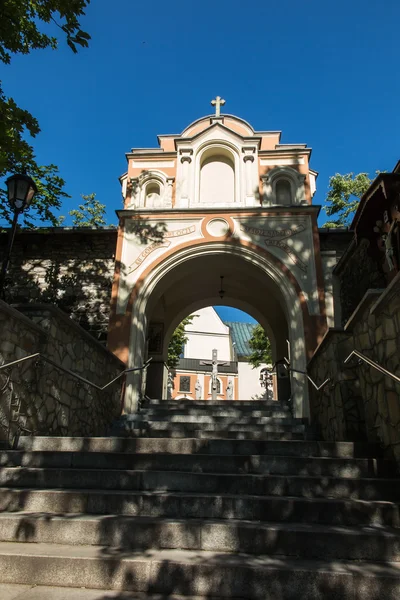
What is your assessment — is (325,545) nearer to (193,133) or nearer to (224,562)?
(224,562)

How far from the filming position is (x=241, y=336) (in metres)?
40.7

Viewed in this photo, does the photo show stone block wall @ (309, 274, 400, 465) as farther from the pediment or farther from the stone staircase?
the pediment

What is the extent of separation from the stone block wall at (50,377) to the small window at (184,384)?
25105 millimetres

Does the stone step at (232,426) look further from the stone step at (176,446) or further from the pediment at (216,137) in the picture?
Result: the pediment at (216,137)

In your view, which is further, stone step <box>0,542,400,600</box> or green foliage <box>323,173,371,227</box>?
green foliage <box>323,173,371,227</box>

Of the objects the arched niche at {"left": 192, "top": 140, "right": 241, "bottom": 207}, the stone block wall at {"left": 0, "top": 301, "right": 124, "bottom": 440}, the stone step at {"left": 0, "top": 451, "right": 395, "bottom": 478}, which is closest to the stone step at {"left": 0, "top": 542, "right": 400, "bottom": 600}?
the stone step at {"left": 0, "top": 451, "right": 395, "bottom": 478}

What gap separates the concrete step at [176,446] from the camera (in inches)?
174

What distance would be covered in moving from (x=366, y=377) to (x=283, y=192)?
21.3ft

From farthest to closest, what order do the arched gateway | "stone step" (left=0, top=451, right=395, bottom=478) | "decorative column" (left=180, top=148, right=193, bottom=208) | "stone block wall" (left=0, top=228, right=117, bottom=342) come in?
"decorative column" (left=180, top=148, right=193, bottom=208) < "stone block wall" (left=0, top=228, right=117, bottom=342) < the arched gateway < "stone step" (left=0, top=451, right=395, bottom=478)

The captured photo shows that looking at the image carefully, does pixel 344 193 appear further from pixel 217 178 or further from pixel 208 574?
pixel 208 574

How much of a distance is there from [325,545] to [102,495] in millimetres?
1635

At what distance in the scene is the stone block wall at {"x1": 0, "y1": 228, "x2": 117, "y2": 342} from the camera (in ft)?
31.7

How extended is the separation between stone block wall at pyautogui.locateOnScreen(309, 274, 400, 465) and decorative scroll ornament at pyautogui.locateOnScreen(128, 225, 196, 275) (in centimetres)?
445

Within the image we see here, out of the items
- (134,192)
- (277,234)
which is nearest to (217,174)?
(134,192)
